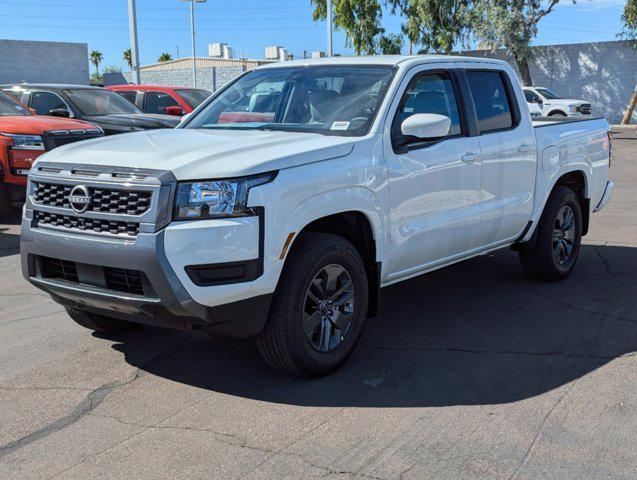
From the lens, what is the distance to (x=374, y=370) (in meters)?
4.89

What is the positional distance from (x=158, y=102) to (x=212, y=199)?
44.7 feet

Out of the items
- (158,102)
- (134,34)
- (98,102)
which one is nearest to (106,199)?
(98,102)

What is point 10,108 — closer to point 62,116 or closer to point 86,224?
point 62,116

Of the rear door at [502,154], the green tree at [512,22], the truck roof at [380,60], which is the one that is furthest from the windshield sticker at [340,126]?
the green tree at [512,22]

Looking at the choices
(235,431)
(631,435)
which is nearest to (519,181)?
(631,435)

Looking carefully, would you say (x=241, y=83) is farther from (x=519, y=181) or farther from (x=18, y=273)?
(x=18, y=273)

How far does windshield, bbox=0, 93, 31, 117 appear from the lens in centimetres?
1134

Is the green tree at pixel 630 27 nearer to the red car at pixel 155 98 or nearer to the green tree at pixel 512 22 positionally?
the green tree at pixel 512 22

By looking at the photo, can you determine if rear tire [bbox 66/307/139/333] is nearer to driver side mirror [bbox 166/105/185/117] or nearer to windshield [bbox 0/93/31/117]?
windshield [bbox 0/93/31/117]

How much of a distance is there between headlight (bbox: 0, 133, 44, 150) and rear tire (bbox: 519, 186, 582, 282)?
628cm

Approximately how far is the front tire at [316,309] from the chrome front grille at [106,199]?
34.5 inches

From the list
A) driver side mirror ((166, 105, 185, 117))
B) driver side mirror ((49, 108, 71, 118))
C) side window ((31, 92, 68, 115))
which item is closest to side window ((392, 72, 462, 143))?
driver side mirror ((49, 108, 71, 118))

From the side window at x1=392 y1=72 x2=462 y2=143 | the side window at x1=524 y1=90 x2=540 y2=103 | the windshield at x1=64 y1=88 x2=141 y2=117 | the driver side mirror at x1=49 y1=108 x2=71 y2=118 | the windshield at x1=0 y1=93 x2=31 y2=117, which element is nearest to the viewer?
the side window at x1=392 y1=72 x2=462 y2=143

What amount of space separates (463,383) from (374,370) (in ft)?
1.84
